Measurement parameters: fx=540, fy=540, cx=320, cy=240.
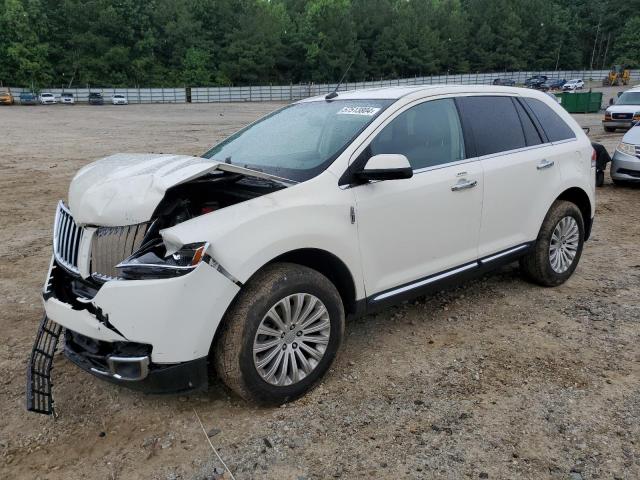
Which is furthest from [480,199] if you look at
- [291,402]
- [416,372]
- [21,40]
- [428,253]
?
[21,40]

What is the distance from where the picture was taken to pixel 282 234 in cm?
291

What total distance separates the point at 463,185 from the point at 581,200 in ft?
6.14

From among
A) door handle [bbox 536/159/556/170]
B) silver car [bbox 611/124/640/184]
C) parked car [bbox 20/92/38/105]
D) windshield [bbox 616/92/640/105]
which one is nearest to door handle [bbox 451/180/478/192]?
door handle [bbox 536/159/556/170]

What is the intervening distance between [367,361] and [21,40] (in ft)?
265

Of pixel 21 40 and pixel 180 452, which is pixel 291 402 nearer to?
pixel 180 452

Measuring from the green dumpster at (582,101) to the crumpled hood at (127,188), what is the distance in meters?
34.1

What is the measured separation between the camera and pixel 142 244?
278 cm

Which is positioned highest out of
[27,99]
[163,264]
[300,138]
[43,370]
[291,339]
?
[300,138]

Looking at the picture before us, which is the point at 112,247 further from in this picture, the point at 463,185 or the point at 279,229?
the point at 463,185

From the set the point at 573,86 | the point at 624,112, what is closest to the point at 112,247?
the point at 624,112

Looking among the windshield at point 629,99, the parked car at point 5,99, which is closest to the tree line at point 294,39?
the parked car at point 5,99

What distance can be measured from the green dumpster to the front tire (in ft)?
111

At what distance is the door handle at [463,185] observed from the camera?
12.5 ft

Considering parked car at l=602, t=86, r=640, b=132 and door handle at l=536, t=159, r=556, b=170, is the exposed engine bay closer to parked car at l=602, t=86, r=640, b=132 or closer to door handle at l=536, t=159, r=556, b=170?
door handle at l=536, t=159, r=556, b=170
